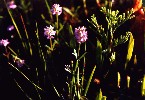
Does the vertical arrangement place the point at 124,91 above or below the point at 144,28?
below

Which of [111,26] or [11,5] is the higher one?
[11,5]

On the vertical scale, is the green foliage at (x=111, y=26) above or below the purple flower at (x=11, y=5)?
below

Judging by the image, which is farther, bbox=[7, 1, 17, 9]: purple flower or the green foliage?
bbox=[7, 1, 17, 9]: purple flower

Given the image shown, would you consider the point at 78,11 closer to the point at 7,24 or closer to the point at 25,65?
the point at 7,24

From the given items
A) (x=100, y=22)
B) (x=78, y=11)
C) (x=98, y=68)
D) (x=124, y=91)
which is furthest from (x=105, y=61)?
(x=78, y=11)

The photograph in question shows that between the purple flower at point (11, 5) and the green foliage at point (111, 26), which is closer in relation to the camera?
the green foliage at point (111, 26)

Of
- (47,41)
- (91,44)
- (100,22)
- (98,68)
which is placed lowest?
(98,68)

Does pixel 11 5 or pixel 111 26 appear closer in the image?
pixel 111 26

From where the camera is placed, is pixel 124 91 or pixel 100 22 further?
pixel 100 22

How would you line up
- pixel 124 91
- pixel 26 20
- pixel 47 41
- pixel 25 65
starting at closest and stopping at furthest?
pixel 124 91 < pixel 25 65 < pixel 47 41 < pixel 26 20

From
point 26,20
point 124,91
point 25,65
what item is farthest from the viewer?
point 26,20

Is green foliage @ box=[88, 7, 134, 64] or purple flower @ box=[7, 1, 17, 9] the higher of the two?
purple flower @ box=[7, 1, 17, 9]
